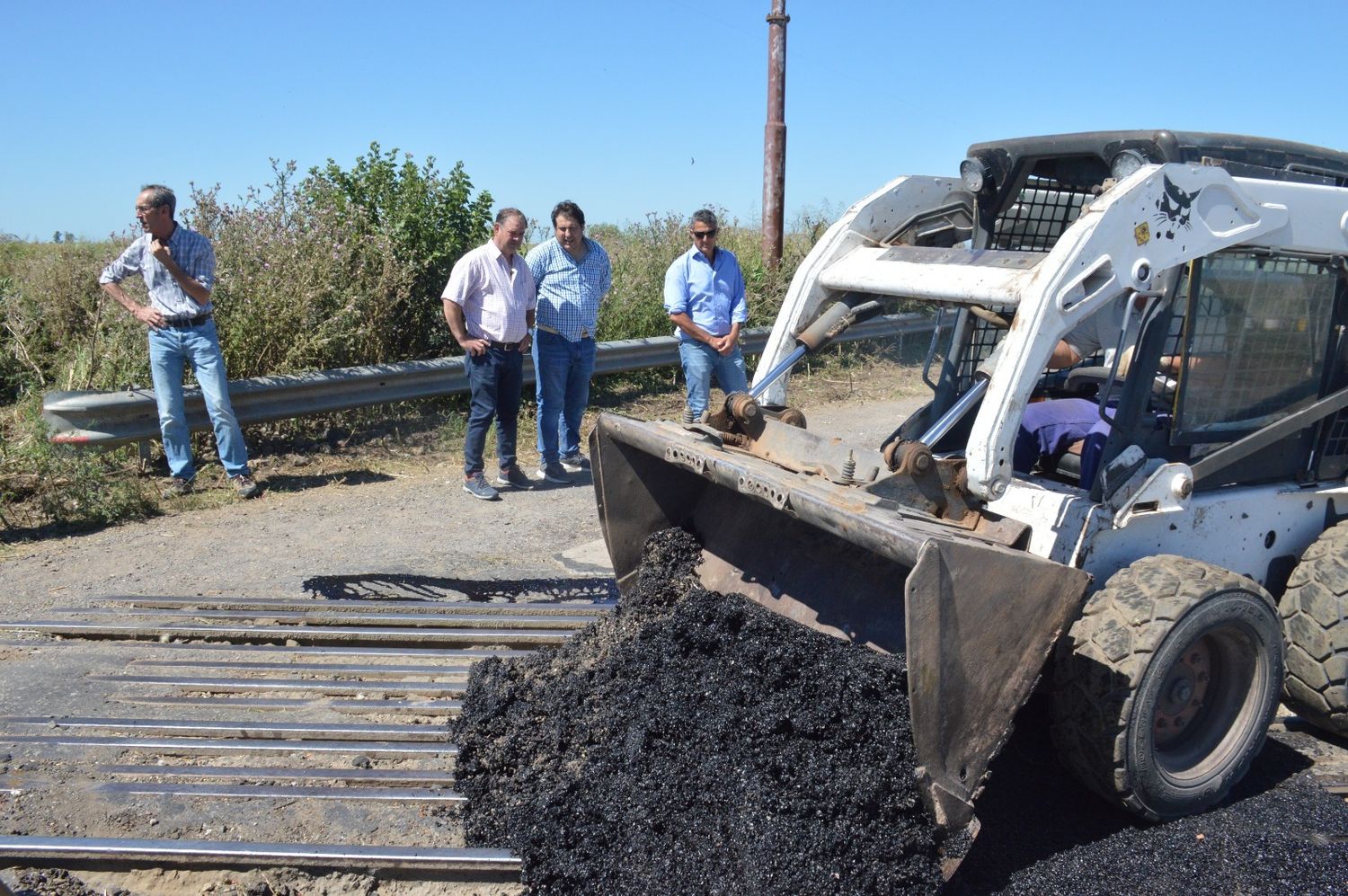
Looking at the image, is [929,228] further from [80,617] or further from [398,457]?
[398,457]

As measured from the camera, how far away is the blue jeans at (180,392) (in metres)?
7.12

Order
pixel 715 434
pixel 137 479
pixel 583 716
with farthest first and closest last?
pixel 137 479 < pixel 715 434 < pixel 583 716

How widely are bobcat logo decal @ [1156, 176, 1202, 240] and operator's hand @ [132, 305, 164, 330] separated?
239 inches

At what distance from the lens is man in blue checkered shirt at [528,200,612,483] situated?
25.9 ft

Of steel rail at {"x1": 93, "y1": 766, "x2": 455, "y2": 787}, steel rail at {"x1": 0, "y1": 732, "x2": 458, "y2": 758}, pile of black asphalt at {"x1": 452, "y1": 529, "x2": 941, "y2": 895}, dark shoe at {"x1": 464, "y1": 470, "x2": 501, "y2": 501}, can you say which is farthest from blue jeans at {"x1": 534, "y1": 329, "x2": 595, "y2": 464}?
steel rail at {"x1": 93, "y1": 766, "x2": 455, "y2": 787}

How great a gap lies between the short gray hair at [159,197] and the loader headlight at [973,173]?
16.8 ft

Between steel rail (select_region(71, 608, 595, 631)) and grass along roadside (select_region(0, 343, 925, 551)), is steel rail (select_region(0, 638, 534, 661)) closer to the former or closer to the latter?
steel rail (select_region(71, 608, 595, 631))

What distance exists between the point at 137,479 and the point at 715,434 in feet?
15.7

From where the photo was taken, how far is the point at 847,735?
3.43 meters

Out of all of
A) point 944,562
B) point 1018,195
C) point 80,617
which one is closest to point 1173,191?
point 1018,195

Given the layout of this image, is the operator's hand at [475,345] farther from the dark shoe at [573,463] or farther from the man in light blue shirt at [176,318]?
the man in light blue shirt at [176,318]

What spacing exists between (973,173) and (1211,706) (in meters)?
2.31

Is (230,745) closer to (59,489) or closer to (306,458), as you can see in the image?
(59,489)

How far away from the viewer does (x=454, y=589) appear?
596cm
